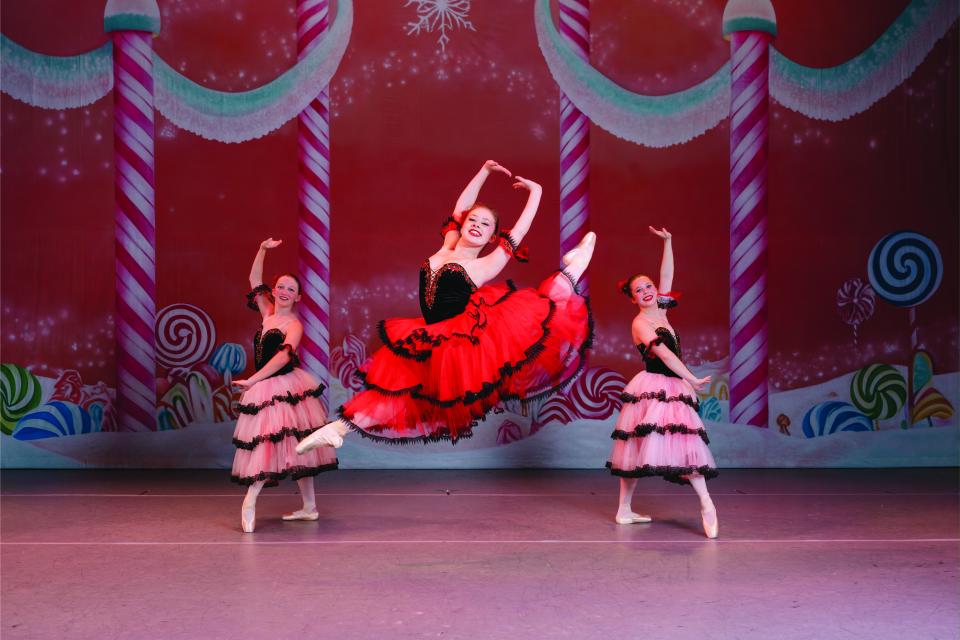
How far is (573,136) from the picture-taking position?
702 centimetres

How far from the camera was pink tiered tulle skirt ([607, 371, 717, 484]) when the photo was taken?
4.75 metres

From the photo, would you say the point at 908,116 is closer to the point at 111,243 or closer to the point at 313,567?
the point at 313,567

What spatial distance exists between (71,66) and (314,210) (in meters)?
2.09

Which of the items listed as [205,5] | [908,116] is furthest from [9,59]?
[908,116]

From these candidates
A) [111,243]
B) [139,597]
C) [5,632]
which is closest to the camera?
[5,632]

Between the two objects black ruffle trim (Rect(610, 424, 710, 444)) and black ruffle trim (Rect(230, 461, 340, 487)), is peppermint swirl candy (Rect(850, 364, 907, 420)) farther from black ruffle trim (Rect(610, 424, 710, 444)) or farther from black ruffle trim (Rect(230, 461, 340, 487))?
black ruffle trim (Rect(230, 461, 340, 487))

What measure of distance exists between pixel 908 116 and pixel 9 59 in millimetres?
6755

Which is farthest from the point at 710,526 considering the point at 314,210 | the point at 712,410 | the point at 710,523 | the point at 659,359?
→ the point at 314,210

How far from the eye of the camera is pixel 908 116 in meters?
7.12

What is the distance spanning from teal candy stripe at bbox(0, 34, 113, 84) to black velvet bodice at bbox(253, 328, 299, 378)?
10.4ft

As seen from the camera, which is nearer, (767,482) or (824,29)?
(767,482)

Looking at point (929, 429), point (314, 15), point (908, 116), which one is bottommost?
point (929, 429)

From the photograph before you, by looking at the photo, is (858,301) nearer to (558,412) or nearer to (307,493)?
(558,412)

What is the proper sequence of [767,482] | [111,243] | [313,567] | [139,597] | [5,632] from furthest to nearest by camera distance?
[111,243], [767,482], [313,567], [139,597], [5,632]
